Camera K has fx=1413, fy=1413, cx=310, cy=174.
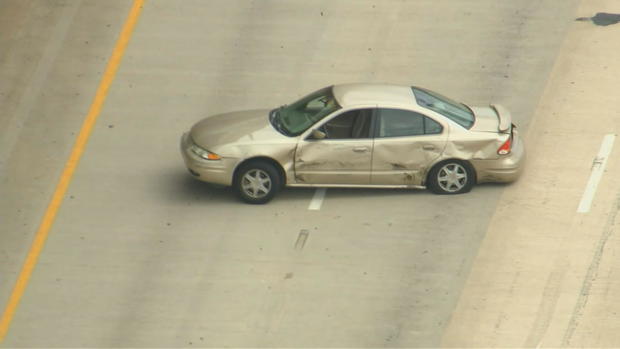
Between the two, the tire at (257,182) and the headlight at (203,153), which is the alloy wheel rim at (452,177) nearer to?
the tire at (257,182)

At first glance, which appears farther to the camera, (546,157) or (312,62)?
(312,62)

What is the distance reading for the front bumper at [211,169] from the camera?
18.8m

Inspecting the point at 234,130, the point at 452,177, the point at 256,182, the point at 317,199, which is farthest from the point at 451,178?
the point at 234,130

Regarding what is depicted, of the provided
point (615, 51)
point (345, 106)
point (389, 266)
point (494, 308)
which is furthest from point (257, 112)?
point (615, 51)

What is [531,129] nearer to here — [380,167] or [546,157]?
[546,157]

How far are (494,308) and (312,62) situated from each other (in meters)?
6.65

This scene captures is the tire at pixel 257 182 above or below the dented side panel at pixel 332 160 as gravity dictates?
below

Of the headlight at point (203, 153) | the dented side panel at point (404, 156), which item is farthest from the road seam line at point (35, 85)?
the dented side panel at point (404, 156)

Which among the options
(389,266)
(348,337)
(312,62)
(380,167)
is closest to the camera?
(348,337)

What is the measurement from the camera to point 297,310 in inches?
667

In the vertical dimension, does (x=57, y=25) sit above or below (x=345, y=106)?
below

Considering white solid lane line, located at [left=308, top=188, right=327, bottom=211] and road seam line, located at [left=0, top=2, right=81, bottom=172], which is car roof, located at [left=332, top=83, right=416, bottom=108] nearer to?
white solid lane line, located at [left=308, top=188, right=327, bottom=211]

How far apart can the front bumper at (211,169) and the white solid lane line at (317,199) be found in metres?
1.14

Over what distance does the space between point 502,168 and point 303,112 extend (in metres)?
2.80
